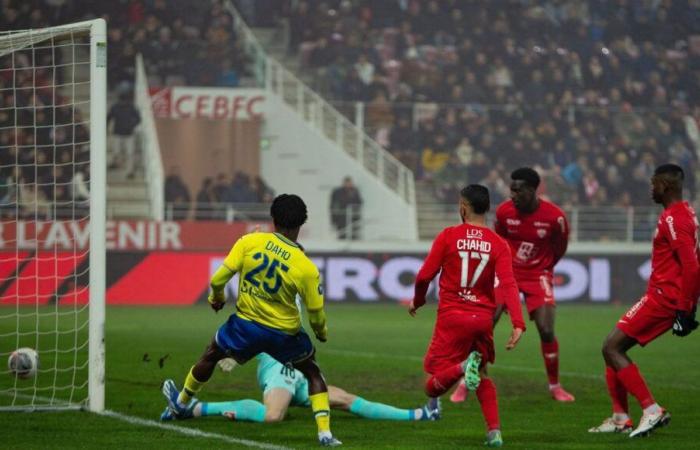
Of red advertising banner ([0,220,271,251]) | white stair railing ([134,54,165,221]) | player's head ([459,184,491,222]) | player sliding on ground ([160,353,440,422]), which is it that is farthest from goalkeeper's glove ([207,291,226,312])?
white stair railing ([134,54,165,221])

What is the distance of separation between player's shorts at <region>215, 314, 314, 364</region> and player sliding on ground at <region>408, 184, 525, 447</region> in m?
0.81

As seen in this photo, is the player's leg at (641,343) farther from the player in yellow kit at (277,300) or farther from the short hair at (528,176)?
the short hair at (528,176)

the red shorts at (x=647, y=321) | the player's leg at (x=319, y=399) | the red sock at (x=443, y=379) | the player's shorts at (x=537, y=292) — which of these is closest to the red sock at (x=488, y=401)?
the red sock at (x=443, y=379)

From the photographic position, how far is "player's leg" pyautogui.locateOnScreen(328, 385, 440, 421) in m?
9.02

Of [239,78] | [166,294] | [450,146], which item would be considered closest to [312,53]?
[239,78]

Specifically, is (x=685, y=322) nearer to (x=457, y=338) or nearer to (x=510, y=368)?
(x=457, y=338)

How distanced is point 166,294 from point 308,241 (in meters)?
3.31

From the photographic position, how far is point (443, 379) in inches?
300

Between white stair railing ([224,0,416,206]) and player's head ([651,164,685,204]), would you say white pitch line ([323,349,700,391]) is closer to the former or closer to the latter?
player's head ([651,164,685,204])

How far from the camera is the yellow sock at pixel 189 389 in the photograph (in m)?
8.13

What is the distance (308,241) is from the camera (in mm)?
24922

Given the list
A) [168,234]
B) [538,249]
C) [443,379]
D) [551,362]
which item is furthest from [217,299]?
[168,234]

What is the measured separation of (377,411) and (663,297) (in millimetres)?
2233

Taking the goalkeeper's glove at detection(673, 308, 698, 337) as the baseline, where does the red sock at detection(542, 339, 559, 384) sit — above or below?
below
